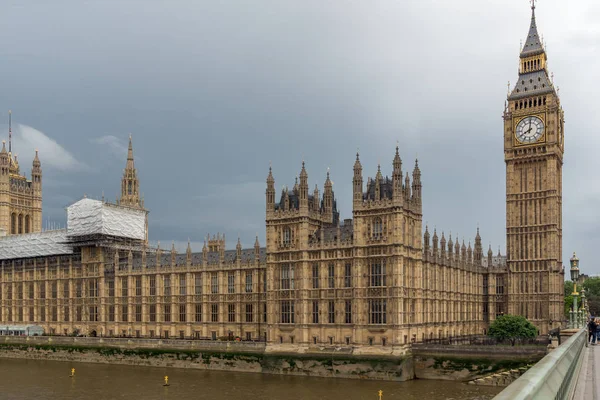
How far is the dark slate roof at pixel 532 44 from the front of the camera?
129 m

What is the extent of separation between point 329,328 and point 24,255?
74.8 metres

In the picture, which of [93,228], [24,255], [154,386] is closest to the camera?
[154,386]

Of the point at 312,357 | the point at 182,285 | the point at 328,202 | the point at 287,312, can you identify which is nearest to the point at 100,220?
the point at 182,285

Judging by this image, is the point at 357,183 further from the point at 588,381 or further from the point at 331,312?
the point at 588,381

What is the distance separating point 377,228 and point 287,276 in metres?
15.7

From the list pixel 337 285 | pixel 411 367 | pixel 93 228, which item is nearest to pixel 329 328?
pixel 337 285

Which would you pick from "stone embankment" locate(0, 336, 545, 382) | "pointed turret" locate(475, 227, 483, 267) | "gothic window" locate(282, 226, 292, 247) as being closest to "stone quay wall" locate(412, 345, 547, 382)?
"stone embankment" locate(0, 336, 545, 382)

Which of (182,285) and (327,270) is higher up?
(327,270)

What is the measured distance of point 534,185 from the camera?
120 meters

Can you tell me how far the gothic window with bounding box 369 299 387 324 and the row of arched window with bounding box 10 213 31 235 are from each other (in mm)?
122662

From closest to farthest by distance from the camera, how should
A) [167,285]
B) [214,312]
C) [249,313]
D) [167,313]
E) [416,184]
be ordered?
1. [416,184]
2. [249,313]
3. [214,312]
4. [167,313]
5. [167,285]

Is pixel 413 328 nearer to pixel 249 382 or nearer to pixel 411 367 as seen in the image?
pixel 411 367

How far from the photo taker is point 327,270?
88.6 m

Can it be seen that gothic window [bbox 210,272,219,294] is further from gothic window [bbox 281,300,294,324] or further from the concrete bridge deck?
the concrete bridge deck
